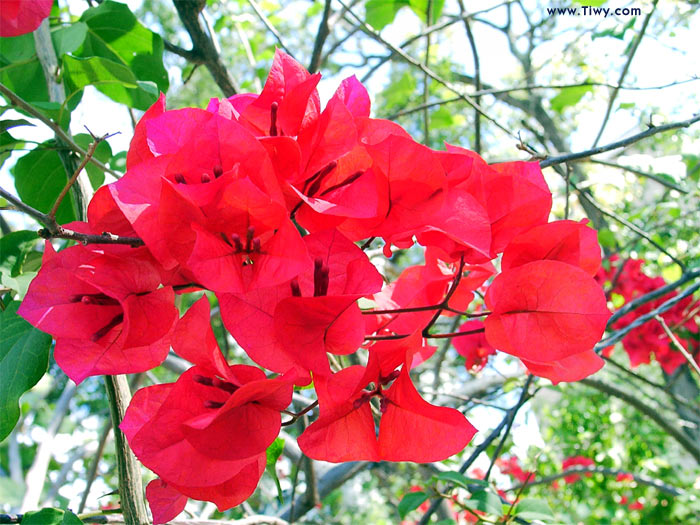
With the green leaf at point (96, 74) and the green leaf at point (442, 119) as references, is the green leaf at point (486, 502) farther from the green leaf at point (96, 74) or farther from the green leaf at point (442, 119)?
the green leaf at point (442, 119)

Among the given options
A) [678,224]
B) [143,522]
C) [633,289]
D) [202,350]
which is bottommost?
[143,522]

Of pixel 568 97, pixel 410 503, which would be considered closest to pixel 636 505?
pixel 568 97

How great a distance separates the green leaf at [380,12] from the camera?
126 centimetres

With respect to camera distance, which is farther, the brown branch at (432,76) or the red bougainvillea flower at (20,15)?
the brown branch at (432,76)

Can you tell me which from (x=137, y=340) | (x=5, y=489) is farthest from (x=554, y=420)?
(x=137, y=340)

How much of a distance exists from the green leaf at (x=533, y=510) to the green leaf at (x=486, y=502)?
5 cm

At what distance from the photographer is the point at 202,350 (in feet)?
1.20

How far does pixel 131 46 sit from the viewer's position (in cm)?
87

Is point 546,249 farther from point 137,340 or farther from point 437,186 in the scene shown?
point 137,340

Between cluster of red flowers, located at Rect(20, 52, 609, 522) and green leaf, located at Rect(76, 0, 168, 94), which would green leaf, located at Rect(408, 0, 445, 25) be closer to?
green leaf, located at Rect(76, 0, 168, 94)

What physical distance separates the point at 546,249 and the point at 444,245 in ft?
0.25

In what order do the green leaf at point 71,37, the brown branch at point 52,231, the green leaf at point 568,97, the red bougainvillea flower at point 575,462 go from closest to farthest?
the brown branch at point 52,231 < the green leaf at point 71,37 < the green leaf at point 568,97 < the red bougainvillea flower at point 575,462

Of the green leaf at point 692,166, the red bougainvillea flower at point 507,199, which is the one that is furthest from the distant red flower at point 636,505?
the red bougainvillea flower at point 507,199

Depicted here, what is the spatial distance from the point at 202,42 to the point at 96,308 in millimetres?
745
